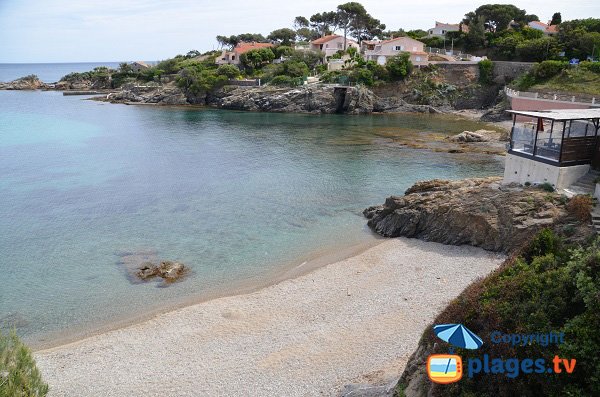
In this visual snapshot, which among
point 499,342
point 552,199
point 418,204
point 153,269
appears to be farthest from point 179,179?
point 499,342

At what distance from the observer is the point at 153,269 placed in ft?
78.1

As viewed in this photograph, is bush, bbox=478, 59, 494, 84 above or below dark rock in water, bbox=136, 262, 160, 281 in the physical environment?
above

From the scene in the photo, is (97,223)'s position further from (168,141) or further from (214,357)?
(168,141)

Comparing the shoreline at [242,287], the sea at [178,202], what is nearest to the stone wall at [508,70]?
the sea at [178,202]

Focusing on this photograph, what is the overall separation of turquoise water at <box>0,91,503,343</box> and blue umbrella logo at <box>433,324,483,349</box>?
1451 cm

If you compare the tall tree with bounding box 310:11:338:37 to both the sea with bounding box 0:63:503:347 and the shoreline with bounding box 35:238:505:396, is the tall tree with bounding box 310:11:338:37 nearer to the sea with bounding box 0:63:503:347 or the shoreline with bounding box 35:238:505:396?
the sea with bounding box 0:63:503:347

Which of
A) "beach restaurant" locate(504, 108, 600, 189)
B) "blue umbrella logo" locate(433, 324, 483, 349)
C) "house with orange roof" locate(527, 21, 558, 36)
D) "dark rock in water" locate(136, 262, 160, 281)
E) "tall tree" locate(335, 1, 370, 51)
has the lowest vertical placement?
"dark rock in water" locate(136, 262, 160, 281)

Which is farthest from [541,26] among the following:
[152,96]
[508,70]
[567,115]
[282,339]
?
[282,339]

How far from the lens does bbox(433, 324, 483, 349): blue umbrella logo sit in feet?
29.7

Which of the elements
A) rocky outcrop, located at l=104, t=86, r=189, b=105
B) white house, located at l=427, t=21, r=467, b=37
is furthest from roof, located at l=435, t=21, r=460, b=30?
rocky outcrop, located at l=104, t=86, r=189, b=105

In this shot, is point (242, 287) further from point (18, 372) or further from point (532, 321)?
point (532, 321)

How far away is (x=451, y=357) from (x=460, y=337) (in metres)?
0.71

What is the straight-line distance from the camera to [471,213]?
→ 25.2 meters

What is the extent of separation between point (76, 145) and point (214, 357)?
1980 inches
